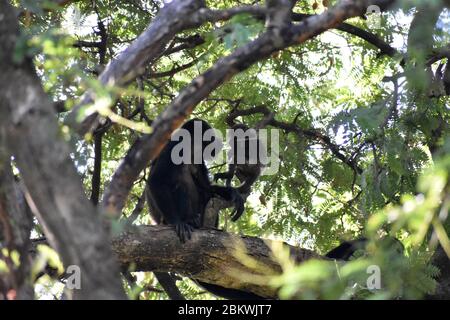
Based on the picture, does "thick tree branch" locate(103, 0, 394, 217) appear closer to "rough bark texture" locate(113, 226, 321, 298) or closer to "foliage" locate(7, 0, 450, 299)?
"rough bark texture" locate(113, 226, 321, 298)

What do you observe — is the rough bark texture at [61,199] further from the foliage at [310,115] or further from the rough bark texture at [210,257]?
the foliage at [310,115]

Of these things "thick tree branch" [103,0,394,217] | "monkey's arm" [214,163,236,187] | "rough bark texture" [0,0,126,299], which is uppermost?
"monkey's arm" [214,163,236,187]

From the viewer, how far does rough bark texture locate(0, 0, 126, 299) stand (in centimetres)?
278

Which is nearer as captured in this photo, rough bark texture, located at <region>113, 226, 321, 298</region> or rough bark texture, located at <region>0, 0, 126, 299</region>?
rough bark texture, located at <region>0, 0, 126, 299</region>

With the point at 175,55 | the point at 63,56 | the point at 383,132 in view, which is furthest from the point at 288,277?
the point at 175,55

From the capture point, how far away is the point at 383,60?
7.77 m

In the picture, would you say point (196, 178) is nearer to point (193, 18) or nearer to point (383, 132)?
point (383, 132)

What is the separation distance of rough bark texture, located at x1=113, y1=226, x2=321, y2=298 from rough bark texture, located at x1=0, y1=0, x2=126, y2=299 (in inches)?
109

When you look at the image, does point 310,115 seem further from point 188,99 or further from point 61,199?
point 61,199

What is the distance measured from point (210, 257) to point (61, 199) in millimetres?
3079

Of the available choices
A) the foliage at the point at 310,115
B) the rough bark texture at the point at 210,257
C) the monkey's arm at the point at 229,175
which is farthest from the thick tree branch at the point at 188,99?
the monkey's arm at the point at 229,175

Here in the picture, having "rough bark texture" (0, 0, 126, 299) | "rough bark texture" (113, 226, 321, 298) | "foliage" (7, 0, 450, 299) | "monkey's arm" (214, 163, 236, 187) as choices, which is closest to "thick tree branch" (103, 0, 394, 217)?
"rough bark texture" (0, 0, 126, 299)

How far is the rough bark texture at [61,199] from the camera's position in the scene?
2.78 metres

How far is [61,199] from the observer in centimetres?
279
